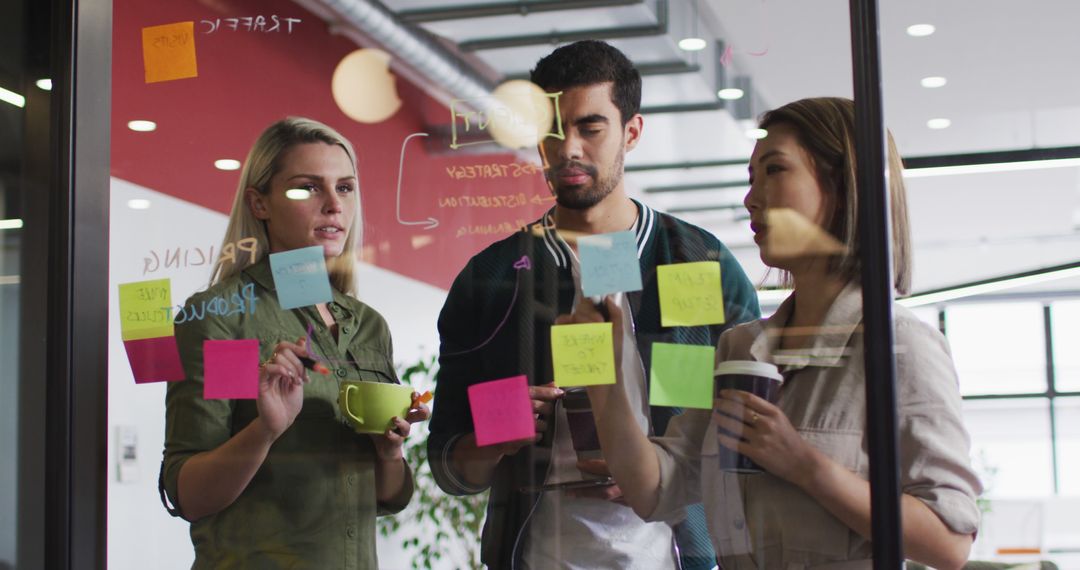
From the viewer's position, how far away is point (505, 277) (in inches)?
89.5

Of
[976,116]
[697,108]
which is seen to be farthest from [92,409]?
[976,116]

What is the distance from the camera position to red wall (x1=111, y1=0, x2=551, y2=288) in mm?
2322

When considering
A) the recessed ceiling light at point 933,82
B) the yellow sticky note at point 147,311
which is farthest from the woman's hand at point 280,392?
the recessed ceiling light at point 933,82

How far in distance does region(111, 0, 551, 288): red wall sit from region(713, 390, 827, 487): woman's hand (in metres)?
0.58

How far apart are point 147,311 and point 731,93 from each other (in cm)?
127

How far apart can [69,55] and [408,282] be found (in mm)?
891

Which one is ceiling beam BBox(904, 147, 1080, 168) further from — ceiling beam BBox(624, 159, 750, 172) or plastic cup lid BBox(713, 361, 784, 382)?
plastic cup lid BBox(713, 361, 784, 382)

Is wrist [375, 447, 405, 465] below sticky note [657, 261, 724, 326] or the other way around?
below

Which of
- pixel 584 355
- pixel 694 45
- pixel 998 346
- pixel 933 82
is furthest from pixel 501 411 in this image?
pixel 933 82

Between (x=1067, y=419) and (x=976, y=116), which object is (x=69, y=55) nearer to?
(x=976, y=116)

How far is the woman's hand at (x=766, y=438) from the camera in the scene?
1925 mm

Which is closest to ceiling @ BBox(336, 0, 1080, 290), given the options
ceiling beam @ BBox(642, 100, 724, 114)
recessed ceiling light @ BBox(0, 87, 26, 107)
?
ceiling beam @ BBox(642, 100, 724, 114)

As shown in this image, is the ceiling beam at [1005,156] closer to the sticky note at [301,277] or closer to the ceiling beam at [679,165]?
the ceiling beam at [679,165]

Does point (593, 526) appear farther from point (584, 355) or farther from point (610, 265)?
point (610, 265)
